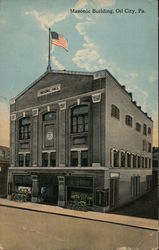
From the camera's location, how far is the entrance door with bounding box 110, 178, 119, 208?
427 cm

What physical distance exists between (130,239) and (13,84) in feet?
11.5

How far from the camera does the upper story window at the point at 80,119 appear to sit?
14.6ft

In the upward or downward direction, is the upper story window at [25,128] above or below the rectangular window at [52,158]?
above

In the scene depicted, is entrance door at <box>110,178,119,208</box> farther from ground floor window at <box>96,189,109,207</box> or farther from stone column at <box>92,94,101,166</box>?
stone column at <box>92,94,101,166</box>

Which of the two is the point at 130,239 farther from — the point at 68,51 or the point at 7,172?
the point at 68,51

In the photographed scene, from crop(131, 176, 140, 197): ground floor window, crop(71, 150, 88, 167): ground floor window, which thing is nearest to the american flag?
crop(71, 150, 88, 167): ground floor window

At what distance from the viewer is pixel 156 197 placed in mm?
4215

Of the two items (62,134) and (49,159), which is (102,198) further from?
(62,134)

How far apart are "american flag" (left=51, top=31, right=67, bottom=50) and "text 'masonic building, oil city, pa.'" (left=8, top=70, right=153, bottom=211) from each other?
19.0 inches

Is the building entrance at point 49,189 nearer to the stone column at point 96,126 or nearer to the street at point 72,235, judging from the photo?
the street at point 72,235

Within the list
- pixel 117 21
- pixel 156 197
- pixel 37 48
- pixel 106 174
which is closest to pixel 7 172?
pixel 106 174

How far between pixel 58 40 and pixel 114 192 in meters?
2.90

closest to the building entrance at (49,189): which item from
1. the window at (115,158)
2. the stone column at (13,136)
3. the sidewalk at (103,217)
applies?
the sidewalk at (103,217)

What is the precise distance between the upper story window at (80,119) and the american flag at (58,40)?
1131mm
